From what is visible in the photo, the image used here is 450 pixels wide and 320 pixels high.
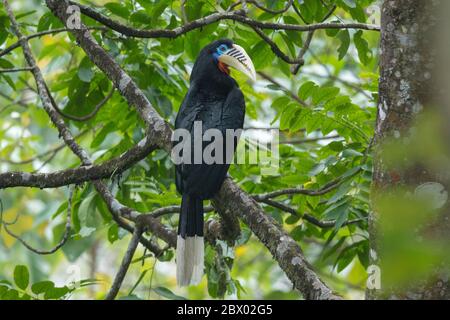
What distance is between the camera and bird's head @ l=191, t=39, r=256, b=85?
356cm

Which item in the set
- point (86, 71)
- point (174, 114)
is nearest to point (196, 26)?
point (86, 71)

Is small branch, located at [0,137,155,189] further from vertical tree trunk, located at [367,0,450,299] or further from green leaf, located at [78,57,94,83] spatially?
vertical tree trunk, located at [367,0,450,299]

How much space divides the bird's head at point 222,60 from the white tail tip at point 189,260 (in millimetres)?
797

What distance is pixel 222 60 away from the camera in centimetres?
370

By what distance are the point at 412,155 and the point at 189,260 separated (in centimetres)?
151

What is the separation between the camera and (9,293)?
326 cm

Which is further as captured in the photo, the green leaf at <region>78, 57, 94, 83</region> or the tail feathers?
the green leaf at <region>78, 57, 94, 83</region>

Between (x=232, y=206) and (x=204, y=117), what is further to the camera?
(x=204, y=117)

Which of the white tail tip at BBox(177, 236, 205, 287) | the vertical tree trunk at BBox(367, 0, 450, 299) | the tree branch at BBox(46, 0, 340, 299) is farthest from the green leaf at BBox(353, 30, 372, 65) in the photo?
the vertical tree trunk at BBox(367, 0, 450, 299)

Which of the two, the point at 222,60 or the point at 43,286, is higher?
the point at 222,60

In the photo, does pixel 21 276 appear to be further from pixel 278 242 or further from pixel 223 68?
pixel 223 68

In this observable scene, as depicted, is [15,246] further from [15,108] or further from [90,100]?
[90,100]
